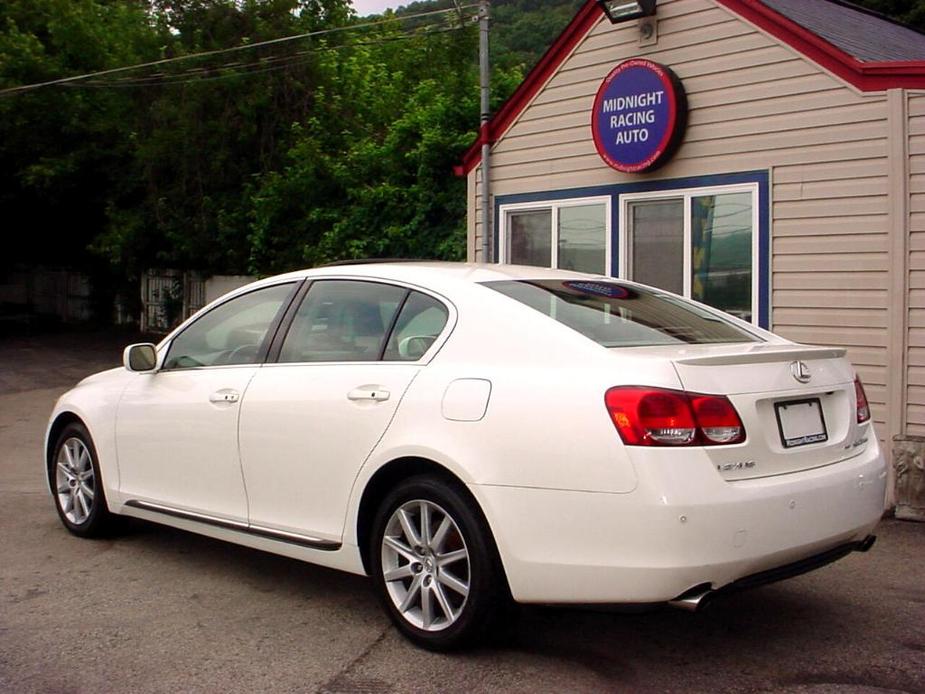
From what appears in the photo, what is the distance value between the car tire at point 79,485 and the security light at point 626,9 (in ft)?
18.7

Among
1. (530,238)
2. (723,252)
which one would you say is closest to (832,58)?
(723,252)

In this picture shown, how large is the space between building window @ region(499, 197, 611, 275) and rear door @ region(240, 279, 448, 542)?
4877 mm

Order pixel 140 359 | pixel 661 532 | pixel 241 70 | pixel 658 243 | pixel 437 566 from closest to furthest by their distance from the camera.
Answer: pixel 661 532, pixel 437 566, pixel 140 359, pixel 658 243, pixel 241 70

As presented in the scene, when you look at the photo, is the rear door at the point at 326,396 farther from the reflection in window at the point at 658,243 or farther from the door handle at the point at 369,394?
the reflection in window at the point at 658,243

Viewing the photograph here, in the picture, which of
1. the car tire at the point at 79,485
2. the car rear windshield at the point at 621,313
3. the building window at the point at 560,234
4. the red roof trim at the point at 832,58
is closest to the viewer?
the car rear windshield at the point at 621,313

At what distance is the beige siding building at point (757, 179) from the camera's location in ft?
24.5

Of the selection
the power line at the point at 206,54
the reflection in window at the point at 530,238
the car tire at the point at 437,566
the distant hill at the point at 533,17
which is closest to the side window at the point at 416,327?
the car tire at the point at 437,566

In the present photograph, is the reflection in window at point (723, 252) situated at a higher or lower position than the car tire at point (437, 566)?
higher

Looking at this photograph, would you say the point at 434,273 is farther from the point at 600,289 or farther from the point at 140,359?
the point at 140,359

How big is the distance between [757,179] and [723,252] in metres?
0.68

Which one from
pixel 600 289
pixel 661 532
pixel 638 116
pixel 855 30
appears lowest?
pixel 661 532

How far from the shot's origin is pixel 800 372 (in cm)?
422

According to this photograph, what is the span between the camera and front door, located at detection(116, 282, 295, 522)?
5.22 metres

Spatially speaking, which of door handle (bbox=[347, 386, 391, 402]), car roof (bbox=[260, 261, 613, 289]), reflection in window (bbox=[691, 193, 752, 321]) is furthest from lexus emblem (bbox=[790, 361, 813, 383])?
reflection in window (bbox=[691, 193, 752, 321])
